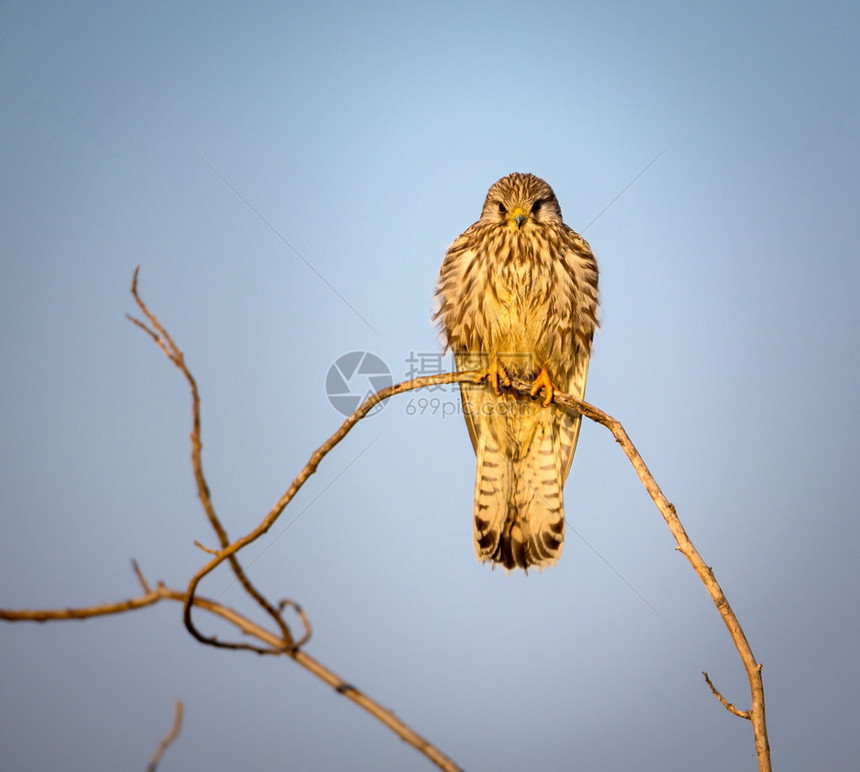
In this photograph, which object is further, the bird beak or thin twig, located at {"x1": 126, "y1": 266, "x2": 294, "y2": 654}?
the bird beak

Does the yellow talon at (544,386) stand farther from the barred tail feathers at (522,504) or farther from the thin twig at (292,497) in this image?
the thin twig at (292,497)

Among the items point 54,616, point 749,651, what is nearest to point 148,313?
point 54,616

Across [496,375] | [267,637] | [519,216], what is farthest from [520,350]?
[267,637]

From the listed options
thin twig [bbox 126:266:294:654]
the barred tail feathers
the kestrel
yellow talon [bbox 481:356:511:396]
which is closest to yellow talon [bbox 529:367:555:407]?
the kestrel

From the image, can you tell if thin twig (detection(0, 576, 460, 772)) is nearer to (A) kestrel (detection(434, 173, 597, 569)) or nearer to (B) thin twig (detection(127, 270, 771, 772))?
(B) thin twig (detection(127, 270, 771, 772))

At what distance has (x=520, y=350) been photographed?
13.9 feet

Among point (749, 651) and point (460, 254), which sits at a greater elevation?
point (460, 254)

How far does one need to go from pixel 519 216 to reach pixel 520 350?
31.5 inches

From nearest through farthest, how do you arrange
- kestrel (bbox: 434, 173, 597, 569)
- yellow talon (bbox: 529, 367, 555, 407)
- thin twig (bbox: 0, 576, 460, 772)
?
1. thin twig (bbox: 0, 576, 460, 772)
2. yellow talon (bbox: 529, 367, 555, 407)
3. kestrel (bbox: 434, 173, 597, 569)

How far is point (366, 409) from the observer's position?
2.06 m

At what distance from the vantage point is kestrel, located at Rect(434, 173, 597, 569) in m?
4.15

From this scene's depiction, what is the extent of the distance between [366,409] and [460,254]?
105 inches

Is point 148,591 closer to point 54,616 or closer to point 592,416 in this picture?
point 54,616

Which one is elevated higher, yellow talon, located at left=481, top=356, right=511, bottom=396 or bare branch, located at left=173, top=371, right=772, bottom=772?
yellow talon, located at left=481, top=356, right=511, bottom=396
